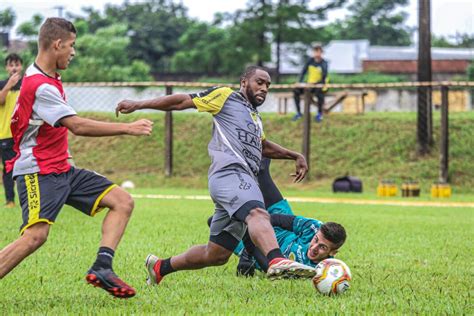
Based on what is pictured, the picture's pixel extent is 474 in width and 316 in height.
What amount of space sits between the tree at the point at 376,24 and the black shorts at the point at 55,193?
8246 cm

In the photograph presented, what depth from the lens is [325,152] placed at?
24859mm

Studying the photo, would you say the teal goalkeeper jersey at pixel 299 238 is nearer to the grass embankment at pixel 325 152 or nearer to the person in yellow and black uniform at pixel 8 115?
the person in yellow and black uniform at pixel 8 115

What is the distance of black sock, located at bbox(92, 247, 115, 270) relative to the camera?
6375 mm

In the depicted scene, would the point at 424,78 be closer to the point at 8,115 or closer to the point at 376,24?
the point at 8,115

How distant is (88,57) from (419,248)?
43700mm

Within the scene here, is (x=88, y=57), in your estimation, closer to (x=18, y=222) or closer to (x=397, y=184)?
(x=397, y=184)

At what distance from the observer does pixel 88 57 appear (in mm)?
52750

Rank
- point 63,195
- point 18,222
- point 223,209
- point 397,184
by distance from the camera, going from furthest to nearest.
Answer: point 397,184 < point 18,222 < point 223,209 < point 63,195

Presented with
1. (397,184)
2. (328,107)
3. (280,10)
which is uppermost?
(280,10)

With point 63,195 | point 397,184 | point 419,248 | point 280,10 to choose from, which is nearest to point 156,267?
point 63,195

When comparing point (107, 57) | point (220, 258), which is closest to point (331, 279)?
point (220, 258)

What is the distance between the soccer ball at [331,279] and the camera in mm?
7016

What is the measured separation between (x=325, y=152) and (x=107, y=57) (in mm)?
31637

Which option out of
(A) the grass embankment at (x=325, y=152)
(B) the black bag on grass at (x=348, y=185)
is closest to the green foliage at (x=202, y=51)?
(A) the grass embankment at (x=325, y=152)
